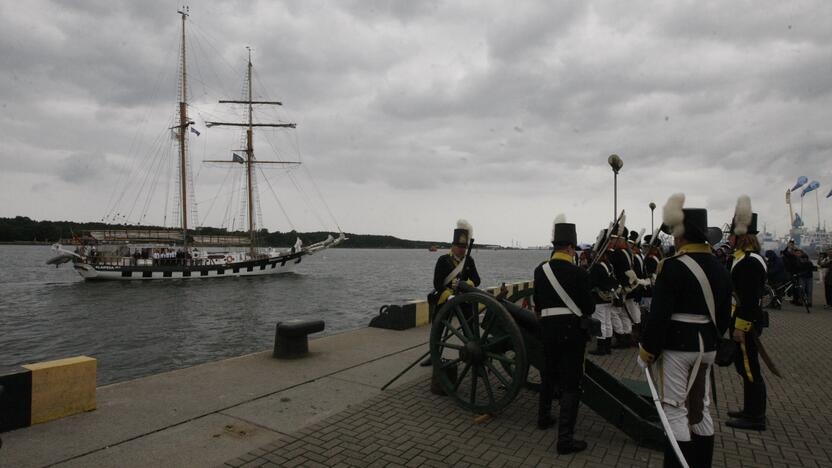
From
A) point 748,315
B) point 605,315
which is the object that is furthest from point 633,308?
point 748,315

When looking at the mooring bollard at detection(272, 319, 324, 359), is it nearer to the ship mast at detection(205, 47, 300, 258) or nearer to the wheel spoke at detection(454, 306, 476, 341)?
the wheel spoke at detection(454, 306, 476, 341)

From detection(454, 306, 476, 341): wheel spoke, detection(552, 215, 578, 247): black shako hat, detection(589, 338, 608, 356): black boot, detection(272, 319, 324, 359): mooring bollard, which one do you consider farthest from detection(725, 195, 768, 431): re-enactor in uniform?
Result: detection(272, 319, 324, 359): mooring bollard

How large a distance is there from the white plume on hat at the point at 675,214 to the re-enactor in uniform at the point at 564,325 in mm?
1141

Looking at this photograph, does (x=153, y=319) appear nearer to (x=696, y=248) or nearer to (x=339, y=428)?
(x=339, y=428)

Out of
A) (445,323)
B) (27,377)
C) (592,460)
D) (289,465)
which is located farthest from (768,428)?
(27,377)

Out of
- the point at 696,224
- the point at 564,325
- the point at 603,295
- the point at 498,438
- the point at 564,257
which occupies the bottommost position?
the point at 498,438

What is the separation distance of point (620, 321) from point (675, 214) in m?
5.71

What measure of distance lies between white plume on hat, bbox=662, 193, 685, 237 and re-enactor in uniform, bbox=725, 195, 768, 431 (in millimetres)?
1751

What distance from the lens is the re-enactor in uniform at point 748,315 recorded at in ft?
15.1

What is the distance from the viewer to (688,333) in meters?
3.34

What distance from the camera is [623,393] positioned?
14.7 feet

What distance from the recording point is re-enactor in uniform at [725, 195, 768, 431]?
460cm

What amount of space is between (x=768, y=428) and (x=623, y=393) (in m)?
1.63

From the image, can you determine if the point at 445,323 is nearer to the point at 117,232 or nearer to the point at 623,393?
the point at 623,393
